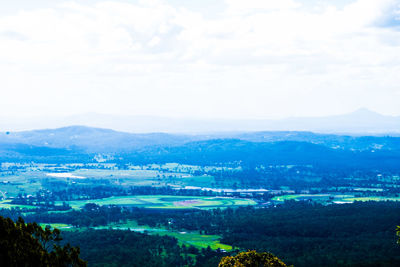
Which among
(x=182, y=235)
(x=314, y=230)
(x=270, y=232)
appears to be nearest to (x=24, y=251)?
(x=182, y=235)

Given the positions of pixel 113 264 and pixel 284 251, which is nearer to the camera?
pixel 113 264

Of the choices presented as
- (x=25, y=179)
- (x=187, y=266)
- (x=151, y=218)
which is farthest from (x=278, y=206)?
(x=25, y=179)

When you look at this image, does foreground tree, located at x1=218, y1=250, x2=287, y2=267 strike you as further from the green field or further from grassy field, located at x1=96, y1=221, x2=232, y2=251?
the green field

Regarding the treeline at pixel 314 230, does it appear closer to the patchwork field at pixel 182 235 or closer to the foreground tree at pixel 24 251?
the patchwork field at pixel 182 235

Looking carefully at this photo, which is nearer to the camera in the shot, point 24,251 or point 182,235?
point 24,251

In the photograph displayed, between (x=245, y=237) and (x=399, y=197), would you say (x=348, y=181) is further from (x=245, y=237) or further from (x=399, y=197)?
(x=245, y=237)

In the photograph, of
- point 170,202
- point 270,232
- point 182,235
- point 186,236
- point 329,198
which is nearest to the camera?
point 186,236

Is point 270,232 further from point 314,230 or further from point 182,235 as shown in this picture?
point 182,235

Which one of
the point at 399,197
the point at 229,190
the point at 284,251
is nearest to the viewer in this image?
the point at 284,251
